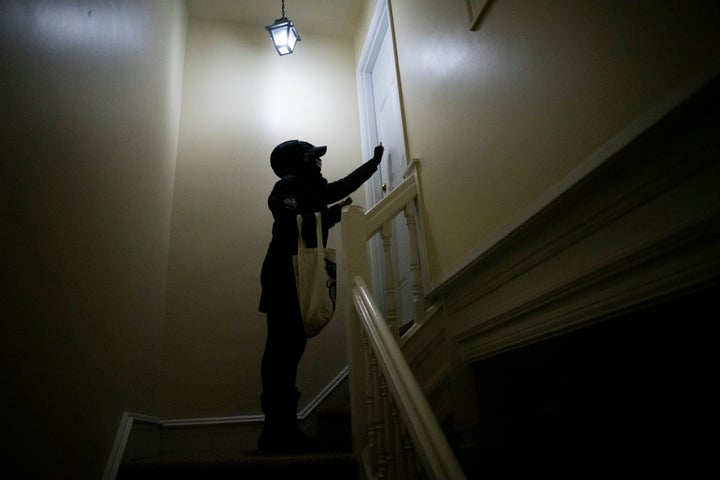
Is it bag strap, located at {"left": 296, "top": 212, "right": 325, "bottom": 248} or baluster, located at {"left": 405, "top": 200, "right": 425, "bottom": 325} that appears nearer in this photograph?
bag strap, located at {"left": 296, "top": 212, "right": 325, "bottom": 248}

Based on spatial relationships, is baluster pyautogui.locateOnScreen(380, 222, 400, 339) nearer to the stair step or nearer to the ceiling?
the stair step

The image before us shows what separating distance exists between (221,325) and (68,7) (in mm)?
1900

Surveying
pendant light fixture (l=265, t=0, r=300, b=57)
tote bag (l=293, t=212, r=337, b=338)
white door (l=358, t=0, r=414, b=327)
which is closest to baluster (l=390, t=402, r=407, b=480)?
tote bag (l=293, t=212, r=337, b=338)

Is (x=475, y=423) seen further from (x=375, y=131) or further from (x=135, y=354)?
(x=375, y=131)

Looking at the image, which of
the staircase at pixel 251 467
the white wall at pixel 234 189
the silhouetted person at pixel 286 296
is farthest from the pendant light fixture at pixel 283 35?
the staircase at pixel 251 467

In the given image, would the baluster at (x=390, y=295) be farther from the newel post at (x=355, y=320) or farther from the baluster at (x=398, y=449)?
the baluster at (x=398, y=449)

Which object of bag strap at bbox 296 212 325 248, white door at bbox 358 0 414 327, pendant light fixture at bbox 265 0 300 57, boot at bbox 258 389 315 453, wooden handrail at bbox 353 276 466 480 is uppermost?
pendant light fixture at bbox 265 0 300 57

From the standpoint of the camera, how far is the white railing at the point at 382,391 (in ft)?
3.59

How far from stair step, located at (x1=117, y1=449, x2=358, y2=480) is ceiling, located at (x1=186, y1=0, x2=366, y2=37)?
3301 millimetres

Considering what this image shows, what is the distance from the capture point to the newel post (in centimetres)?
167

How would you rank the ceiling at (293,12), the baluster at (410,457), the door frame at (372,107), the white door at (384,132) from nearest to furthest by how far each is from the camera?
the baluster at (410,457) < the white door at (384,132) < the door frame at (372,107) < the ceiling at (293,12)

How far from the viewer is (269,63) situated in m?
3.79

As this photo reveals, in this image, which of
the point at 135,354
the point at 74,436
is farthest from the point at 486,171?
the point at 135,354

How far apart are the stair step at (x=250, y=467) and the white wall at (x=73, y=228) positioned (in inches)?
7.6
